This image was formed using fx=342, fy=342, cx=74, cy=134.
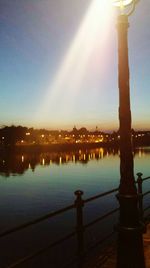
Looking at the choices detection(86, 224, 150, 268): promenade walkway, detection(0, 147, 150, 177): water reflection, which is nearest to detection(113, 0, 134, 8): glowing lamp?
detection(86, 224, 150, 268): promenade walkway

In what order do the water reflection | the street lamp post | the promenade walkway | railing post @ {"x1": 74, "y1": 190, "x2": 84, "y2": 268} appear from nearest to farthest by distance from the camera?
the street lamp post → railing post @ {"x1": 74, "y1": 190, "x2": 84, "y2": 268} → the promenade walkway → the water reflection

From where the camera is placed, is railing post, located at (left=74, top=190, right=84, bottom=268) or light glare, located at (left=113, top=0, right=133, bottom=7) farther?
railing post, located at (left=74, top=190, right=84, bottom=268)

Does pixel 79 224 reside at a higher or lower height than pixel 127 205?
lower

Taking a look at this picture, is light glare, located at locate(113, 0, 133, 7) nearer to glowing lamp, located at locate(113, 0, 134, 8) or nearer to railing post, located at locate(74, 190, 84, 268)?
glowing lamp, located at locate(113, 0, 134, 8)

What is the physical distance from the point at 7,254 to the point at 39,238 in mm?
3442

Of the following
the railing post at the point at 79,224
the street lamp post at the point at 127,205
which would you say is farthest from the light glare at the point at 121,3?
the railing post at the point at 79,224

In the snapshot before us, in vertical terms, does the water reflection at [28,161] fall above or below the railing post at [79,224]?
below

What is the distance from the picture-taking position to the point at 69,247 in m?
23.4

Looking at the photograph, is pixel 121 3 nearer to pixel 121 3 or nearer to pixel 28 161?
pixel 121 3

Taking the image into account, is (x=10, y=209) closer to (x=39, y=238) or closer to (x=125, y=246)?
(x=39, y=238)

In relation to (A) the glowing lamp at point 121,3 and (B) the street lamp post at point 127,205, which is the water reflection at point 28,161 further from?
(A) the glowing lamp at point 121,3

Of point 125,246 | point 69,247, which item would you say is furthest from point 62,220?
Result: point 125,246

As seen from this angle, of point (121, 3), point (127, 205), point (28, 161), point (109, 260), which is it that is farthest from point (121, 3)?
point (28, 161)

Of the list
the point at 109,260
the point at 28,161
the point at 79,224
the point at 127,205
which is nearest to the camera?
the point at 127,205
